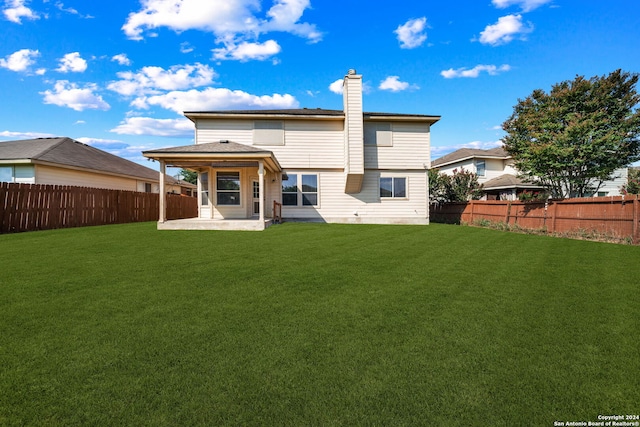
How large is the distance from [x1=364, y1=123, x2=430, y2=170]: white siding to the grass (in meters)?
11.6

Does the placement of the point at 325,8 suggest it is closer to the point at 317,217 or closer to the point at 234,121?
the point at 234,121

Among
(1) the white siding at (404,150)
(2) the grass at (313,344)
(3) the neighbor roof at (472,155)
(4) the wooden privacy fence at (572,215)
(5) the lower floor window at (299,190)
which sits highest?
(3) the neighbor roof at (472,155)

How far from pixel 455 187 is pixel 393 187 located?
6.66m

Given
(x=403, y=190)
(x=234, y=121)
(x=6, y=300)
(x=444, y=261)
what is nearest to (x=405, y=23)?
(x=403, y=190)

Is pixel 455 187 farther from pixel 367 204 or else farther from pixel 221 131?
pixel 221 131

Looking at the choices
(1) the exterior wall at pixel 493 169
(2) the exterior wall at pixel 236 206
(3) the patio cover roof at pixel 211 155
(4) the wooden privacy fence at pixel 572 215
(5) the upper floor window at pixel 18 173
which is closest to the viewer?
(4) the wooden privacy fence at pixel 572 215

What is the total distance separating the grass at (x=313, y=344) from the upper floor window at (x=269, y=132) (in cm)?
1130

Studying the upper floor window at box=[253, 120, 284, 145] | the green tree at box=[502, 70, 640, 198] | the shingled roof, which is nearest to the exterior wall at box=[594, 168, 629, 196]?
the green tree at box=[502, 70, 640, 198]

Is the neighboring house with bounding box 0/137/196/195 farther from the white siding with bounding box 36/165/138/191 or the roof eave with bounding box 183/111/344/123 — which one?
the roof eave with bounding box 183/111/344/123

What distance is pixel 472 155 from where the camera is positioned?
90.0 feet

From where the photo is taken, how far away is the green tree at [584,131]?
1275 centimetres

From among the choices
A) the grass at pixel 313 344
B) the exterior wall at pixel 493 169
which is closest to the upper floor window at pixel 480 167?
the exterior wall at pixel 493 169

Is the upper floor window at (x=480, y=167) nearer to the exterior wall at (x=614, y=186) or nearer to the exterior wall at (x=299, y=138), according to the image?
the exterior wall at (x=614, y=186)

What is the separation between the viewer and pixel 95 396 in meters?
2.20
